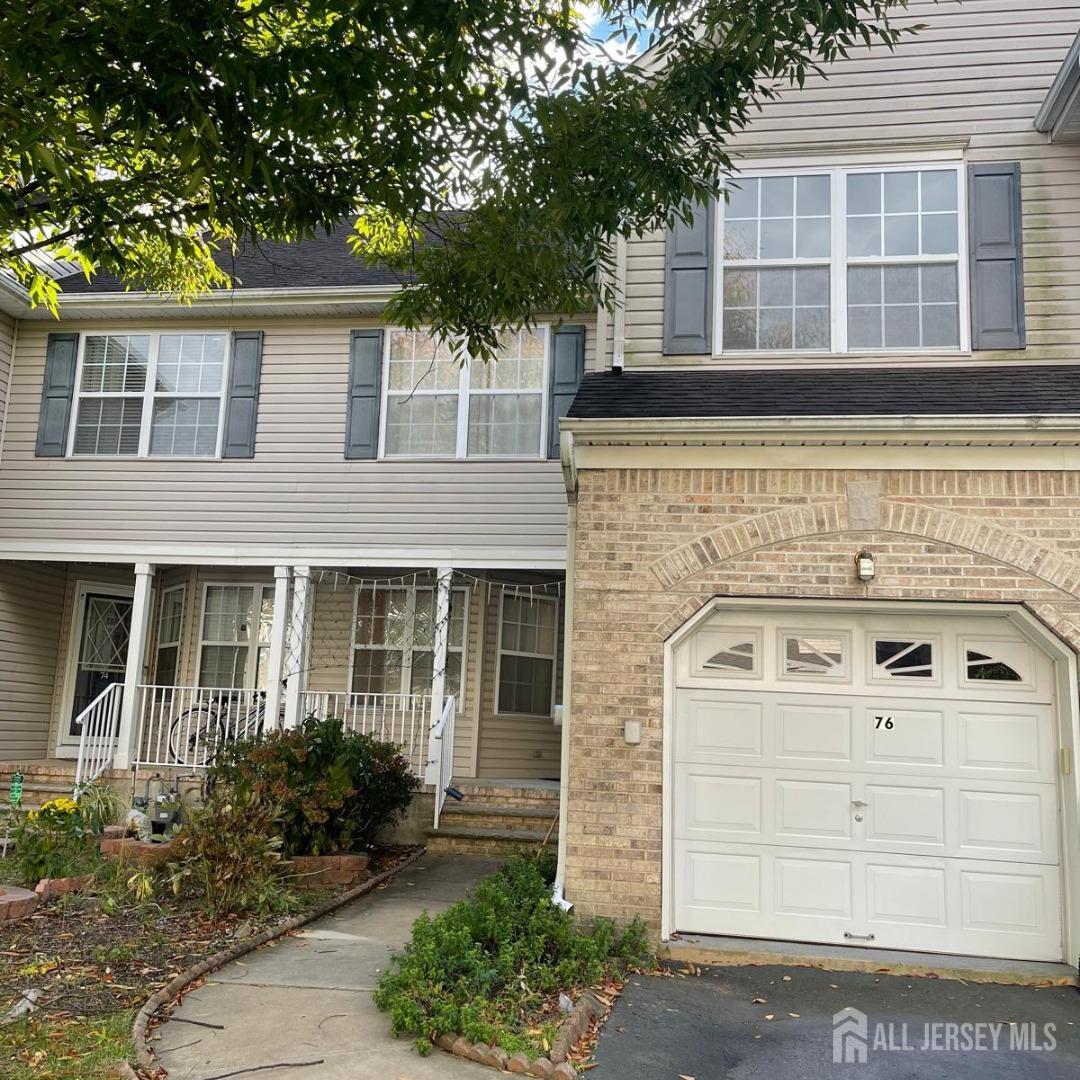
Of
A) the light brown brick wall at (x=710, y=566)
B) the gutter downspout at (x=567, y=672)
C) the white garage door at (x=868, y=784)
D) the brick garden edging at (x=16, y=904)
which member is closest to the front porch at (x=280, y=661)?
the brick garden edging at (x=16, y=904)

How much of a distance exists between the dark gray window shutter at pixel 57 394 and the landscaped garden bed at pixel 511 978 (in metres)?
8.90

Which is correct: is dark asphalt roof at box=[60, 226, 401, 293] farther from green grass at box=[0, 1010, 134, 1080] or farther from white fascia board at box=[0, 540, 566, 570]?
green grass at box=[0, 1010, 134, 1080]

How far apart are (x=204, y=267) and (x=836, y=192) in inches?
208

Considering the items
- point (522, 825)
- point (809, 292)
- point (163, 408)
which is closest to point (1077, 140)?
point (809, 292)

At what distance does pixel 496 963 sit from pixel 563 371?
24.6 ft

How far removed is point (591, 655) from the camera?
21.8 feet

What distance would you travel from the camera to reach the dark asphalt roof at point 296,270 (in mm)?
11969

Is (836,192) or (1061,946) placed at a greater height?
(836,192)

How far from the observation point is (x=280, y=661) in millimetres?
11172

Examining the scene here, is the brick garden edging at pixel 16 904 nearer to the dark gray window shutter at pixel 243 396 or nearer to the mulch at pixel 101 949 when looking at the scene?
the mulch at pixel 101 949

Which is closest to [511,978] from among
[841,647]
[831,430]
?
[841,647]

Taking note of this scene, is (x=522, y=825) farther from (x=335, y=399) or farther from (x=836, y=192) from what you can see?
(x=836, y=192)

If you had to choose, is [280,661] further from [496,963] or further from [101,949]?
[496,963]

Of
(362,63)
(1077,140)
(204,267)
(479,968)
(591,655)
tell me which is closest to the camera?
(362,63)
